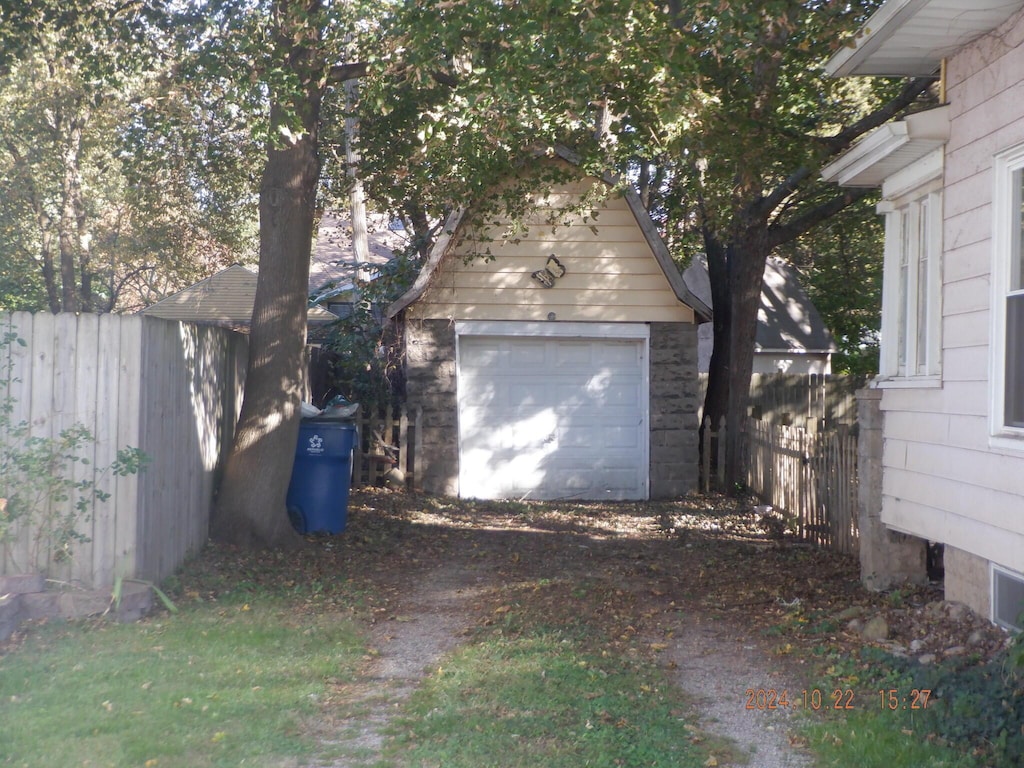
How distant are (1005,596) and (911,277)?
8.47 feet

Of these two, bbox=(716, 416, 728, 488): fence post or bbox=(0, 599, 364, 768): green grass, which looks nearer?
bbox=(0, 599, 364, 768): green grass

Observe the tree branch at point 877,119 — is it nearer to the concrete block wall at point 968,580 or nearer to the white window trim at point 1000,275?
the white window trim at point 1000,275

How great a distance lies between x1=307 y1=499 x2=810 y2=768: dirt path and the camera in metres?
5.18

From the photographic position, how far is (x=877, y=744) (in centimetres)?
473

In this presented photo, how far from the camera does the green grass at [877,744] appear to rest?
4535 mm

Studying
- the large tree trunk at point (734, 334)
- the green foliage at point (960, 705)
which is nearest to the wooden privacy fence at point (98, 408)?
the green foliage at point (960, 705)

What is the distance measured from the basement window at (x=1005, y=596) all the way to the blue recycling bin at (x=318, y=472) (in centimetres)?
646

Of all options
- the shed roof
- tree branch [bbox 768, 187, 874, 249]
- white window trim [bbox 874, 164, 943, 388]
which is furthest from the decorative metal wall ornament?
the shed roof

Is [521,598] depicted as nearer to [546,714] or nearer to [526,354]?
[546,714]

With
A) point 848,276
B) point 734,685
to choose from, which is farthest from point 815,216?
point 734,685

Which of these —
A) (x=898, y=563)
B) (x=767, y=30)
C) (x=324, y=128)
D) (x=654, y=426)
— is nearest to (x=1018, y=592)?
(x=898, y=563)

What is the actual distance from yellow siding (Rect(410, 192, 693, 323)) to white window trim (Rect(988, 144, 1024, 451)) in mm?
7824

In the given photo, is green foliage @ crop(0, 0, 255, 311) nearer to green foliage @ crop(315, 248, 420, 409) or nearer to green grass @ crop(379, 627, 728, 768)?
green foliage @ crop(315, 248, 420, 409)

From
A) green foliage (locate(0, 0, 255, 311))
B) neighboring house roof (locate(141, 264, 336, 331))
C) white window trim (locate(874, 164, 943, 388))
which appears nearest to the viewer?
white window trim (locate(874, 164, 943, 388))
